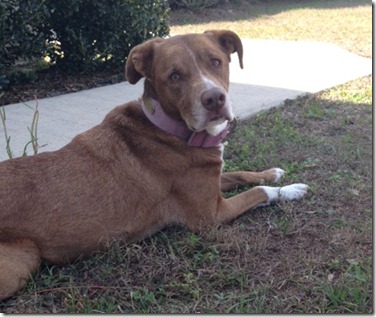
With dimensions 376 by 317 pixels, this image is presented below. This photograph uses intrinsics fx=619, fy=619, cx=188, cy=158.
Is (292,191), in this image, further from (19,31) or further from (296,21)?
(296,21)

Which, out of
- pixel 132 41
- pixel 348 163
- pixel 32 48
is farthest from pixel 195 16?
pixel 348 163

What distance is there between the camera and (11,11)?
23.4 feet

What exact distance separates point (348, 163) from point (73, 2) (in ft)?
14.1

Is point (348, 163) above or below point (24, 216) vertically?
below

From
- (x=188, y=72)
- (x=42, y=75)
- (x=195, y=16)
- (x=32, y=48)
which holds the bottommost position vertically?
(x=195, y=16)

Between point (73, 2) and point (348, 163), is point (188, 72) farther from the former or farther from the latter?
point (73, 2)

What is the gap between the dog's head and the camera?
3.69m

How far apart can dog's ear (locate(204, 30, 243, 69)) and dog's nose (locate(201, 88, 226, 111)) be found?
0.66 metres

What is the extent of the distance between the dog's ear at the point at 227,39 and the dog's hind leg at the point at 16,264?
1.82 m

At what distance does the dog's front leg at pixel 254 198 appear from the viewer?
13.3 ft

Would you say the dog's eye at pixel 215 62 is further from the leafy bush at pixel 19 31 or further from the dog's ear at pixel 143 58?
the leafy bush at pixel 19 31

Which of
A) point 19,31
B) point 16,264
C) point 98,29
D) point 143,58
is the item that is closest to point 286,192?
point 143,58

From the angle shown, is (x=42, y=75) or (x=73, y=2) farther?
(x=42, y=75)

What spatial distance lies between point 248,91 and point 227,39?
3392mm
